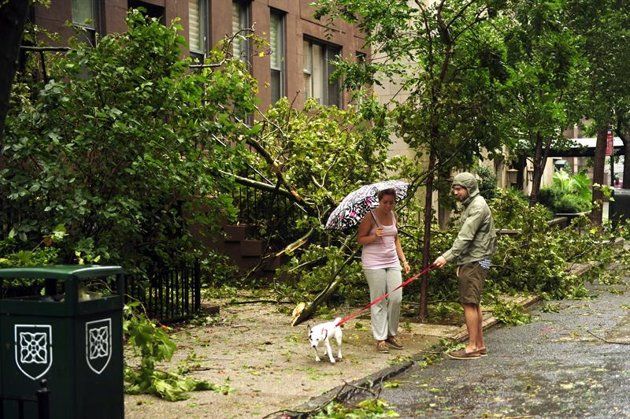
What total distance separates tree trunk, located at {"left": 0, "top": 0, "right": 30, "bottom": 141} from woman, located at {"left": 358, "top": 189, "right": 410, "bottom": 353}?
5.09m

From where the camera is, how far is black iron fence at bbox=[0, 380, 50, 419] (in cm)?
532

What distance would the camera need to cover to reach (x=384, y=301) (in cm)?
1066

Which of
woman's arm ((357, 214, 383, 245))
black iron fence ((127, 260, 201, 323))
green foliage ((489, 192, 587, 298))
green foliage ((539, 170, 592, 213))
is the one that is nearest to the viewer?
woman's arm ((357, 214, 383, 245))

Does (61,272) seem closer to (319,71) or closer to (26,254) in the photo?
(26,254)

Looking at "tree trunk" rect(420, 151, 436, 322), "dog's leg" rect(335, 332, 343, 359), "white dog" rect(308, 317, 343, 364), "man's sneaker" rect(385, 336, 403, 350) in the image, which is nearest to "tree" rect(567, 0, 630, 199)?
"tree trunk" rect(420, 151, 436, 322)

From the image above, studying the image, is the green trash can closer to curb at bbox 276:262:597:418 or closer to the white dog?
curb at bbox 276:262:597:418

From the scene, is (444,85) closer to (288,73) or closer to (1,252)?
(1,252)

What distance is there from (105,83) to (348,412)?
5676 millimetres

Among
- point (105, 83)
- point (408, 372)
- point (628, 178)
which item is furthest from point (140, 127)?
point (628, 178)

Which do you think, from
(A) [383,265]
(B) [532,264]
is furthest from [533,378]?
(B) [532,264]

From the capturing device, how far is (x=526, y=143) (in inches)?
1065

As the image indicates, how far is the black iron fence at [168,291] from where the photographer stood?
1212 cm

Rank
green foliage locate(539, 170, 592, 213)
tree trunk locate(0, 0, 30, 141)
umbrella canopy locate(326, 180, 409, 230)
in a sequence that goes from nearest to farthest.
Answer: tree trunk locate(0, 0, 30, 141), umbrella canopy locate(326, 180, 409, 230), green foliage locate(539, 170, 592, 213)

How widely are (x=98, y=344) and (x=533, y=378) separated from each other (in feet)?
15.0
